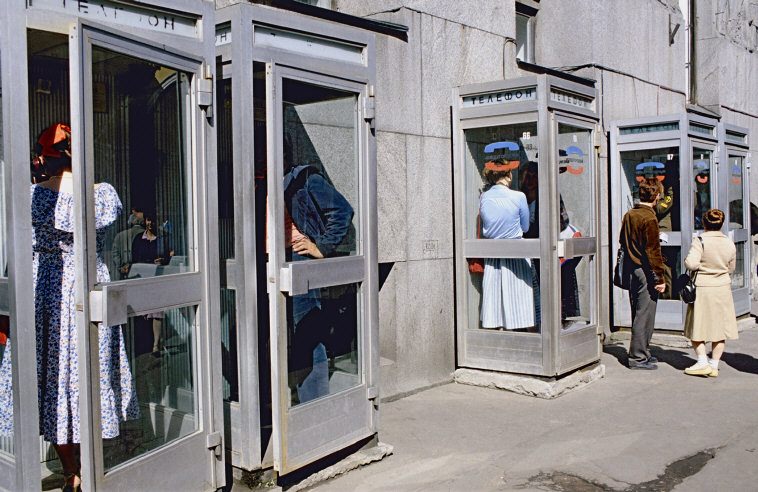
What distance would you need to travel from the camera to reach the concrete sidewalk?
4.98 m

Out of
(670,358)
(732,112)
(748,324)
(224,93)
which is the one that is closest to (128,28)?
(224,93)

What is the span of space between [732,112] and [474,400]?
29.0 feet

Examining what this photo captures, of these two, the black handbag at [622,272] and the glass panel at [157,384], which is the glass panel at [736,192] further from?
the glass panel at [157,384]

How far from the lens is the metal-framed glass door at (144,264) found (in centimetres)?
364

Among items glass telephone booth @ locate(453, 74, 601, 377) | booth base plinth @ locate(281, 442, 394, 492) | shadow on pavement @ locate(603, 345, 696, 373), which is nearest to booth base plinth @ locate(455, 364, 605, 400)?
glass telephone booth @ locate(453, 74, 601, 377)

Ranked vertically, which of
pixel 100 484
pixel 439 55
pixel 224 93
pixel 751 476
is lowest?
pixel 751 476

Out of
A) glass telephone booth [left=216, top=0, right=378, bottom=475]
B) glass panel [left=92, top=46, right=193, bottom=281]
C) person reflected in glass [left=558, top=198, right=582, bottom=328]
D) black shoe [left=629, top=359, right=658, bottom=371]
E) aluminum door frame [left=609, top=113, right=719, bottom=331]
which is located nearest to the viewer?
glass panel [left=92, top=46, right=193, bottom=281]

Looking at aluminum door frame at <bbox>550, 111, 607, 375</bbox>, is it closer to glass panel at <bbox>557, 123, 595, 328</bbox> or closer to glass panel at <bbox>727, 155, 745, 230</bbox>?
glass panel at <bbox>557, 123, 595, 328</bbox>

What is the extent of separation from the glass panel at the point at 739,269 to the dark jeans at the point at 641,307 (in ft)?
11.9

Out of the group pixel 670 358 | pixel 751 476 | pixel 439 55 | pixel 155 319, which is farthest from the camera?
pixel 670 358

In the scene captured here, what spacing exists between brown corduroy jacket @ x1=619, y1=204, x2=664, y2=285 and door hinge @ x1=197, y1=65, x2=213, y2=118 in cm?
508

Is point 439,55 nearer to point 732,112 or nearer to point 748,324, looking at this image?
point 748,324

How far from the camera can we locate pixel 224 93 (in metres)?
4.78

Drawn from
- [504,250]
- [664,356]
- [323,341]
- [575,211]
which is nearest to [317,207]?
[323,341]
